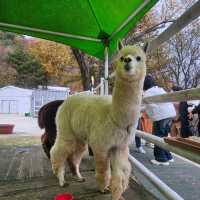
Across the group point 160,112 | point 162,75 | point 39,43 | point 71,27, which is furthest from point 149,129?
point 39,43

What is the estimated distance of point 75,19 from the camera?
11.7 feet

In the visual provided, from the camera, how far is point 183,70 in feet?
44.4

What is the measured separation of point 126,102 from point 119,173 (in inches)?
19.9

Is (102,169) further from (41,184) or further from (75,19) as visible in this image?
(75,19)

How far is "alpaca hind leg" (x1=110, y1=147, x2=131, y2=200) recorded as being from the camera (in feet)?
7.06

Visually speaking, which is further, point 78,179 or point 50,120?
point 50,120

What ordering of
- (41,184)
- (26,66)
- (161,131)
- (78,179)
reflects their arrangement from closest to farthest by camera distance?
(41,184) < (78,179) < (161,131) < (26,66)

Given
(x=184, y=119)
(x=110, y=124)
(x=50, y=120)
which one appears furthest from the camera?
(x=184, y=119)

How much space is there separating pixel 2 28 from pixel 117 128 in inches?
90.0

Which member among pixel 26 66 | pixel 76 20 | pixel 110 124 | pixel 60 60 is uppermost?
pixel 26 66

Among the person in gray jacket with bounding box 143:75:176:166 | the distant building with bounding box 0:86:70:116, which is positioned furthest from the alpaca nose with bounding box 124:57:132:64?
the distant building with bounding box 0:86:70:116

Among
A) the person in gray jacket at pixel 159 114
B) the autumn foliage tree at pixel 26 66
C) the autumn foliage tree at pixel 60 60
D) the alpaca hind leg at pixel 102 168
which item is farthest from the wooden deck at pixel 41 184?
the autumn foliage tree at pixel 26 66

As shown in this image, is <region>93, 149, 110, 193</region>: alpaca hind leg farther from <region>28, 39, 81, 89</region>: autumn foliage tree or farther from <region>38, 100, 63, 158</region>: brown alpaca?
<region>28, 39, 81, 89</region>: autumn foliage tree

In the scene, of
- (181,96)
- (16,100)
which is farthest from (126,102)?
(16,100)
